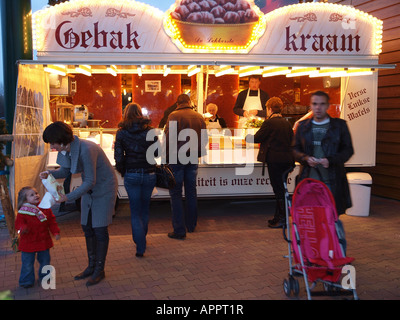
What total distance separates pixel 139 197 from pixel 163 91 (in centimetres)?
664

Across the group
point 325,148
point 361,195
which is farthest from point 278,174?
point 325,148

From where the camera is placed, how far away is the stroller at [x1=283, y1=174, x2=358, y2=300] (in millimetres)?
3961

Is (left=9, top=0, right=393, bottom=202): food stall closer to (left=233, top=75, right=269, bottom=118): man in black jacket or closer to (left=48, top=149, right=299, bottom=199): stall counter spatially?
(left=48, top=149, right=299, bottom=199): stall counter

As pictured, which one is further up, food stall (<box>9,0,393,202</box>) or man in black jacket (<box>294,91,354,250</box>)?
food stall (<box>9,0,393,202</box>)

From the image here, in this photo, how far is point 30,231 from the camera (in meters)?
4.54

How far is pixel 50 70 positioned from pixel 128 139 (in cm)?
291

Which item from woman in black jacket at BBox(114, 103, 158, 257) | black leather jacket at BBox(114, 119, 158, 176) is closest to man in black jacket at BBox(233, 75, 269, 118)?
woman in black jacket at BBox(114, 103, 158, 257)

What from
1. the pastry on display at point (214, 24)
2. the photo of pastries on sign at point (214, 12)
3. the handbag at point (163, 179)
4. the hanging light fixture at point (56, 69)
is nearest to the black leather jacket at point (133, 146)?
the handbag at point (163, 179)

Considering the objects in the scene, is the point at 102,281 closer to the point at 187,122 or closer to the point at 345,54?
the point at 187,122

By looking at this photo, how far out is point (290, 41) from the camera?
7.90 meters

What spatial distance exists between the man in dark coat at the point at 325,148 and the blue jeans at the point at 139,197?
1892 millimetres

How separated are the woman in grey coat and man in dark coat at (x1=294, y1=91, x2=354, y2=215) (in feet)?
6.69

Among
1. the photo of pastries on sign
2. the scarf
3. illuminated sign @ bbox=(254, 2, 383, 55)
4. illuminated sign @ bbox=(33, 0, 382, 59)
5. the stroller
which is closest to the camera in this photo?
the stroller

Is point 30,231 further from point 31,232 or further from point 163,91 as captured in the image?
point 163,91
